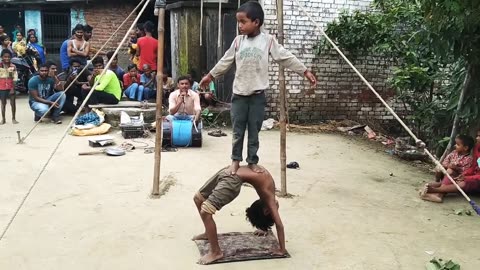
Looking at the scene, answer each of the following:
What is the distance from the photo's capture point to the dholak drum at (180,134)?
7.22 m

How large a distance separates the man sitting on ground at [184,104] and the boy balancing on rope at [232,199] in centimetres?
395

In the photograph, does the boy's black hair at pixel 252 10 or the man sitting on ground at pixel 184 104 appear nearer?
the boy's black hair at pixel 252 10

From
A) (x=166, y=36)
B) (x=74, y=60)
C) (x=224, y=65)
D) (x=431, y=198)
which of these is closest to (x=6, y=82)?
(x=74, y=60)

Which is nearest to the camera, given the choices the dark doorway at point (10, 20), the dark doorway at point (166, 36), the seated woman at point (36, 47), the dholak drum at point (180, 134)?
the dholak drum at point (180, 134)

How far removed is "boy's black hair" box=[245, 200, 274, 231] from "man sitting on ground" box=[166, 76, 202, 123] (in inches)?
156

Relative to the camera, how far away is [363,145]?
8234 mm

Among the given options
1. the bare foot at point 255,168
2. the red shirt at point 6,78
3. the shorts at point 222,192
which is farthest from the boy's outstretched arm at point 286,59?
the red shirt at point 6,78

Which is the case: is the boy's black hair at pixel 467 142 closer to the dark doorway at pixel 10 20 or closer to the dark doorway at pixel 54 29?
the dark doorway at pixel 54 29

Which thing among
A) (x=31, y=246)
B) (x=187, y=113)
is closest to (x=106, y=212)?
(x=31, y=246)

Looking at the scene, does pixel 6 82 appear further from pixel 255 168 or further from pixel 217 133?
pixel 255 168

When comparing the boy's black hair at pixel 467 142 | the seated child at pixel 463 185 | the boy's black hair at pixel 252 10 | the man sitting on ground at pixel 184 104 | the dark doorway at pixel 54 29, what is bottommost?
the seated child at pixel 463 185

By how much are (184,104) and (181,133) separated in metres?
0.62

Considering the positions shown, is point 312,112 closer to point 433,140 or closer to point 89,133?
point 433,140

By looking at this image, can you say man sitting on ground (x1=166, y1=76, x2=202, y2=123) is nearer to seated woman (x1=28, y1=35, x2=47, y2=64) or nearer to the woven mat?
the woven mat
